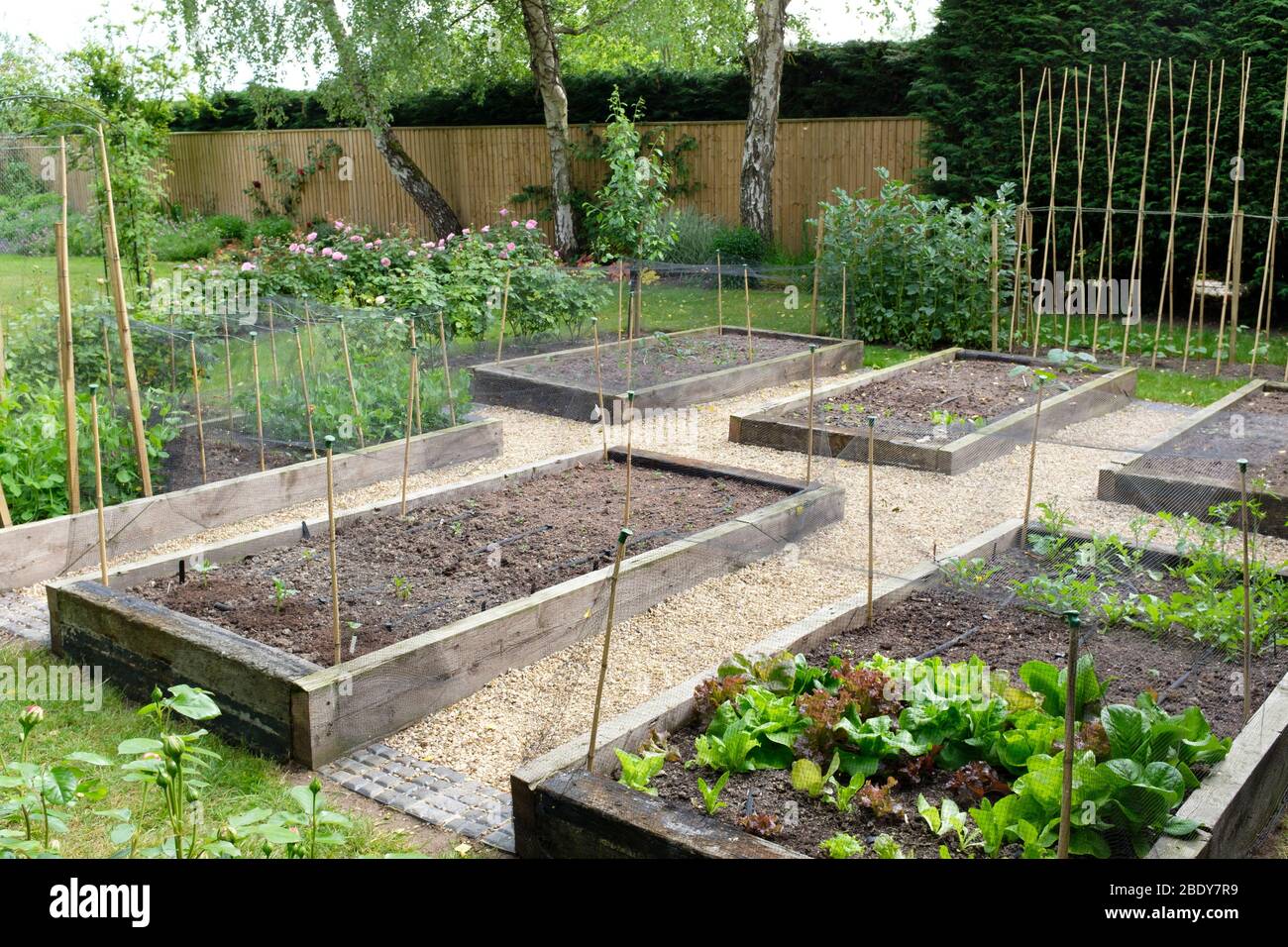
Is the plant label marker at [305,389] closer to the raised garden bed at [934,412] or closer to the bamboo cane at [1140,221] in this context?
the raised garden bed at [934,412]

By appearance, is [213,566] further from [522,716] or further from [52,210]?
[52,210]

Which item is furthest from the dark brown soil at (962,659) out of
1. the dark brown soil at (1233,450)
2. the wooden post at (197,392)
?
the wooden post at (197,392)

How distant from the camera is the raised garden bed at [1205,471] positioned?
→ 19.0 ft

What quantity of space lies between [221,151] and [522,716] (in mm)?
19010

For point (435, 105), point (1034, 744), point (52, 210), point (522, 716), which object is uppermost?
point (435, 105)

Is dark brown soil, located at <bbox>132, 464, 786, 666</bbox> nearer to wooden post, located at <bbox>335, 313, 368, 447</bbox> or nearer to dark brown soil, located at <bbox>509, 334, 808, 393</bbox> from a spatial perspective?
wooden post, located at <bbox>335, 313, 368, 447</bbox>

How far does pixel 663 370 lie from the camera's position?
898 centimetres

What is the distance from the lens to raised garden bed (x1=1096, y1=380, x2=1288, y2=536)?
5805mm

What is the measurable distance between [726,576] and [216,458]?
2.81 m

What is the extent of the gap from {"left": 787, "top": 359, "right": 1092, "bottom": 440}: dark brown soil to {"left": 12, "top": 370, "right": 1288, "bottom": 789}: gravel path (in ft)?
1.37

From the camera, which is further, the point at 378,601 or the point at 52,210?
the point at 52,210

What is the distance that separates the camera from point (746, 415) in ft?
24.9

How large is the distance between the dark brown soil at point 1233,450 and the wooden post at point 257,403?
453 centimetres

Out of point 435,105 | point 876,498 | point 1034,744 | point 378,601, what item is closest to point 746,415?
point 876,498
